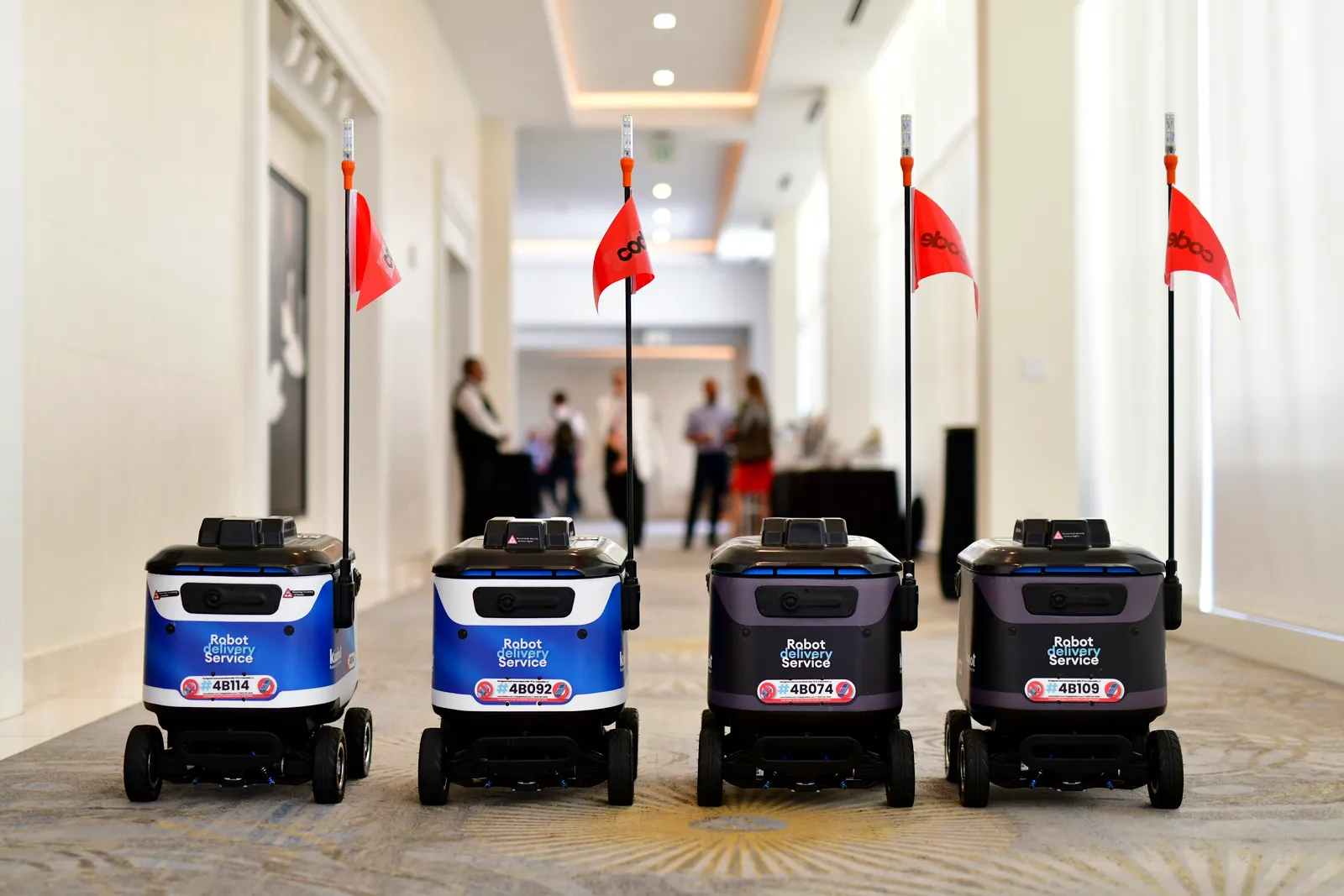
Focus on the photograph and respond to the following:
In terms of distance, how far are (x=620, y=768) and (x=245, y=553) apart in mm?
793

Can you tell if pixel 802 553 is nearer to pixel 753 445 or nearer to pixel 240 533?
pixel 240 533

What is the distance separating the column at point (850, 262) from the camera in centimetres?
949

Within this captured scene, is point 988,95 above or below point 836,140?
below

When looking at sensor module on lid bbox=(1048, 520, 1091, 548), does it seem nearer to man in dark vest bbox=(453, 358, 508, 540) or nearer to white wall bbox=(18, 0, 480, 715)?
white wall bbox=(18, 0, 480, 715)

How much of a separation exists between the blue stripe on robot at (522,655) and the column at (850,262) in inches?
292

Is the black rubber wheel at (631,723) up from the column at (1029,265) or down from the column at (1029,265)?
down

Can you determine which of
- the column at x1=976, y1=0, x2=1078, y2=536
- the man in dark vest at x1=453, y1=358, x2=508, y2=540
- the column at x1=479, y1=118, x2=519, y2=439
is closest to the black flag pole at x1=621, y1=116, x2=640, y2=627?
the column at x1=976, y1=0, x2=1078, y2=536

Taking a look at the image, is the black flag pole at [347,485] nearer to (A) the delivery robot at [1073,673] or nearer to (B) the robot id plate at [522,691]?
(B) the robot id plate at [522,691]

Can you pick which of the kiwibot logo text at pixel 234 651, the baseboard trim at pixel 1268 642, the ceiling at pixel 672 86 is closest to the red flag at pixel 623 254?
the kiwibot logo text at pixel 234 651

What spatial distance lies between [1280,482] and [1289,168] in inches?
38.3

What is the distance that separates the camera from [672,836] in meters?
2.05

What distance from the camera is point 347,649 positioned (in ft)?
7.76

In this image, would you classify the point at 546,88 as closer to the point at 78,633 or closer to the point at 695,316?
the point at 78,633

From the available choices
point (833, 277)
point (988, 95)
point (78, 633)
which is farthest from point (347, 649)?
point (833, 277)
